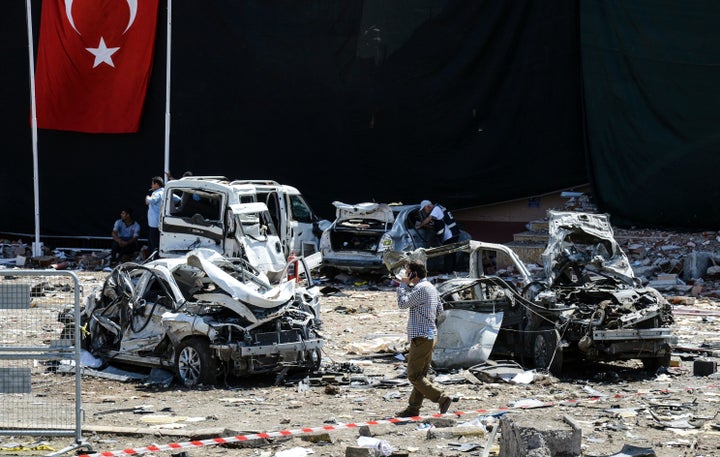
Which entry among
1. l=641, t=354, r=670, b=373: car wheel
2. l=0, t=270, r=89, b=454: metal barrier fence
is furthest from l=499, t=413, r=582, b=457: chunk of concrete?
l=641, t=354, r=670, b=373: car wheel

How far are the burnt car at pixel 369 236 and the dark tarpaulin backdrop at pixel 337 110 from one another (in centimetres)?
352

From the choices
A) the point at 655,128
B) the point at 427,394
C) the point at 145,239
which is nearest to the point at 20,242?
the point at 145,239

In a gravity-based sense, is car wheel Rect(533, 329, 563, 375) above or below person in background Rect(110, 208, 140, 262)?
below

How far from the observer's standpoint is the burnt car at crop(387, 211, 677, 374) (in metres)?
12.7

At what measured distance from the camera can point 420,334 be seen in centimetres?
1044

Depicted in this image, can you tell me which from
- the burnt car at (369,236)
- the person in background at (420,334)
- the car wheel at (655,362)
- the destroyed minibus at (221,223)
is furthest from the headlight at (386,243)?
the person in background at (420,334)

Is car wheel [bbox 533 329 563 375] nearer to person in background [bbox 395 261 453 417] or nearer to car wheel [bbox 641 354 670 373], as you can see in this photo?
car wheel [bbox 641 354 670 373]

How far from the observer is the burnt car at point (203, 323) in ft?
39.4

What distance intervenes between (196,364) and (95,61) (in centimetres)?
1663

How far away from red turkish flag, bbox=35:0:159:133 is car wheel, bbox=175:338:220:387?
15976mm

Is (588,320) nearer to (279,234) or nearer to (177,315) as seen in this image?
(177,315)

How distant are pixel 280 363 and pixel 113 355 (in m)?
2.18

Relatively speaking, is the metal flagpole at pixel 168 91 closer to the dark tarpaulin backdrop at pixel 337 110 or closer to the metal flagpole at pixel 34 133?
the dark tarpaulin backdrop at pixel 337 110

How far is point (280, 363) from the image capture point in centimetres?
1218
